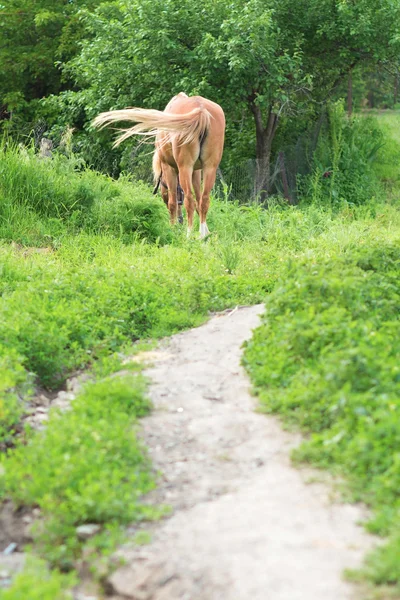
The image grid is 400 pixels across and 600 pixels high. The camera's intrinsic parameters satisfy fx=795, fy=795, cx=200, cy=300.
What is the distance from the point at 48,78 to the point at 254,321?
15.5 meters

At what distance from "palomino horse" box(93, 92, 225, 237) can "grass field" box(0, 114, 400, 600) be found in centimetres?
65

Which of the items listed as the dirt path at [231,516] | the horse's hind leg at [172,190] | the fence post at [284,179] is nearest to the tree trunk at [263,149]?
the fence post at [284,179]

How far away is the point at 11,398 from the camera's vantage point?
5070 mm

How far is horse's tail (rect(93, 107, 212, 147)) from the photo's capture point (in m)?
9.51

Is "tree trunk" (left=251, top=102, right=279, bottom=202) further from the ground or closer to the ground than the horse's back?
closer to the ground

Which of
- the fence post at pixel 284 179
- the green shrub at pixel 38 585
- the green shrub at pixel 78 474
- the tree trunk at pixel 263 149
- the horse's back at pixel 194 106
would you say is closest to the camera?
the green shrub at pixel 38 585

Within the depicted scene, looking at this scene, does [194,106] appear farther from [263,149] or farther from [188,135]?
[263,149]

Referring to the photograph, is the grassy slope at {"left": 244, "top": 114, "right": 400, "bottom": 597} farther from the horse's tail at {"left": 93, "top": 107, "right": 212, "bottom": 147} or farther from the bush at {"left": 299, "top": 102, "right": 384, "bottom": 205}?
the bush at {"left": 299, "top": 102, "right": 384, "bottom": 205}


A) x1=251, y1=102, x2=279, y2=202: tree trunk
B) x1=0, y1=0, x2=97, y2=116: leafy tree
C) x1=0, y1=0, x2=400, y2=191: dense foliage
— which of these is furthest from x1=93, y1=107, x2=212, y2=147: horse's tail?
x1=0, y1=0, x2=97, y2=116: leafy tree

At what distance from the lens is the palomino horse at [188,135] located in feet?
31.4

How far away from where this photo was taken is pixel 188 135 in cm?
984

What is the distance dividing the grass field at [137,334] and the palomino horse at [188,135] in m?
0.65

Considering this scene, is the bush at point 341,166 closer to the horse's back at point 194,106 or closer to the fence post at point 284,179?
the fence post at point 284,179

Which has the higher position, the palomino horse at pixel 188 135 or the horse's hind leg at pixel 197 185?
the palomino horse at pixel 188 135
